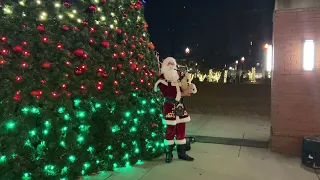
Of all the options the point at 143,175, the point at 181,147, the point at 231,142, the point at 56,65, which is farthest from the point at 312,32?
the point at 56,65

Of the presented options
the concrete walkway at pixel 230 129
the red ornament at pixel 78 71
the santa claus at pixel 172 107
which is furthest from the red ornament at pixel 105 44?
the concrete walkway at pixel 230 129

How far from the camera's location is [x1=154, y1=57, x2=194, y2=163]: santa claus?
6.05 meters

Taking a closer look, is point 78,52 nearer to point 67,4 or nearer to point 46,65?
point 46,65

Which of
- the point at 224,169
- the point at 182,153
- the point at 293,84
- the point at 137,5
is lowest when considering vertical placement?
the point at 224,169

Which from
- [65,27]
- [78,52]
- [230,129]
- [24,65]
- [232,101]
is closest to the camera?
[24,65]

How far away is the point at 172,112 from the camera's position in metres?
6.05

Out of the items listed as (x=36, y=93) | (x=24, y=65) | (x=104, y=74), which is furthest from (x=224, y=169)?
(x=24, y=65)

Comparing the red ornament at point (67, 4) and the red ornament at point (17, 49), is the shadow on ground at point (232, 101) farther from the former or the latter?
the red ornament at point (17, 49)

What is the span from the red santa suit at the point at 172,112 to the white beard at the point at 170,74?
0.08 meters

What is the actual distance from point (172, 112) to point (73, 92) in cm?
200

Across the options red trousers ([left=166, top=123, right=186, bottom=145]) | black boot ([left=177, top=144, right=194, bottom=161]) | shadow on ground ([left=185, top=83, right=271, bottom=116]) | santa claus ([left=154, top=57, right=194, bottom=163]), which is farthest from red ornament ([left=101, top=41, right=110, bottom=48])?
shadow on ground ([left=185, top=83, right=271, bottom=116])

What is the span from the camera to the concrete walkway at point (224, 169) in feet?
17.4

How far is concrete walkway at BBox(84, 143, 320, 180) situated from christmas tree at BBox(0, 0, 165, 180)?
383 millimetres

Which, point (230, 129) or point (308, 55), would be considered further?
point (230, 129)
